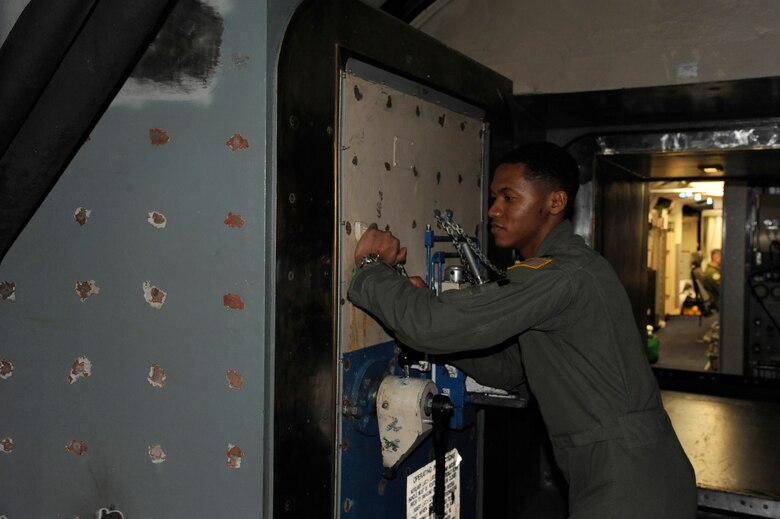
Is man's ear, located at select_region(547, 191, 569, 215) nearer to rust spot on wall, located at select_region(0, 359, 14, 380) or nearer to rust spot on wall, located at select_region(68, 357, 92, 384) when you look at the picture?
rust spot on wall, located at select_region(68, 357, 92, 384)

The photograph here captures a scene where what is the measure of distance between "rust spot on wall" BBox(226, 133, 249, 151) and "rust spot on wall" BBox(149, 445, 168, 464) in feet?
2.49

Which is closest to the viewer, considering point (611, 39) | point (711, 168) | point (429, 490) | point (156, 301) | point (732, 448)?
point (156, 301)

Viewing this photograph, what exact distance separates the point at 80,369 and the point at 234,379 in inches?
18.5

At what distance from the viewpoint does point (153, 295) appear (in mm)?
1704

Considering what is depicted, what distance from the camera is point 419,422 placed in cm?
194

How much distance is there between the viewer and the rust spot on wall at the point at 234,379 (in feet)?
5.28

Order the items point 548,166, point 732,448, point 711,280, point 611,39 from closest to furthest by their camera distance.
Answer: point 548,166, point 611,39, point 732,448, point 711,280

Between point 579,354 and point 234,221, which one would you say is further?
point 579,354

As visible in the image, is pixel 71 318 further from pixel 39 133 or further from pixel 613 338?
pixel 613 338

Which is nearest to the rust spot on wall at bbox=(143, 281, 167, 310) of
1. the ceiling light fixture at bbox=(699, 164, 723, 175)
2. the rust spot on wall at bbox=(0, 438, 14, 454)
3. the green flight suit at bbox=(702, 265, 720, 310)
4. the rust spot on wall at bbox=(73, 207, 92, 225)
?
the rust spot on wall at bbox=(73, 207, 92, 225)

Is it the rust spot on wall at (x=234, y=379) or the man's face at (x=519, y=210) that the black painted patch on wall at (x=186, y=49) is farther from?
the man's face at (x=519, y=210)

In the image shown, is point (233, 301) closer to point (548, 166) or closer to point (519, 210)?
point (519, 210)

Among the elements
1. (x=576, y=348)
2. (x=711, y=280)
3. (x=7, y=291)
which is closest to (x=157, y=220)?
(x=7, y=291)

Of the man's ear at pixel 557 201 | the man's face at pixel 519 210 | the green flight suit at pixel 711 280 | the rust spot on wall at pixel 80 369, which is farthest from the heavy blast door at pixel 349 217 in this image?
the green flight suit at pixel 711 280
